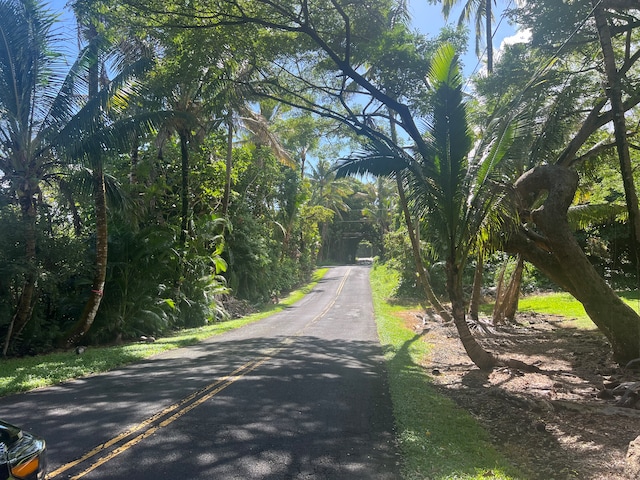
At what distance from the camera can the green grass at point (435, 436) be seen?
445 centimetres

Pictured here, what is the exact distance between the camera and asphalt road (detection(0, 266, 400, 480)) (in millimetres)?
4398

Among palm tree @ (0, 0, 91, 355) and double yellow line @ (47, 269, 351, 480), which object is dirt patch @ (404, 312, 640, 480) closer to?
double yellow line @ (47, 269, 351, 480)

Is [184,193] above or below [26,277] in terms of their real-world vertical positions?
above

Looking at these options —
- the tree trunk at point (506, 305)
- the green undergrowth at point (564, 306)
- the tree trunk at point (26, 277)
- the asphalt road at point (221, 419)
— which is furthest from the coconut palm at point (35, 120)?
the green undergrowth at point (564, 306)

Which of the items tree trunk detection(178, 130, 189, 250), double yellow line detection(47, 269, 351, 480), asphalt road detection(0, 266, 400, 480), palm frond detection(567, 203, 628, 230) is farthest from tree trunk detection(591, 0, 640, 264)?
tree trunk detection(178, 130, 189, 250)

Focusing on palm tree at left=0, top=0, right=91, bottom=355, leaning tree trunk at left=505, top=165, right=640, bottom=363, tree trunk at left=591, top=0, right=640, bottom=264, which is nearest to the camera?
tree trunk at left=591, top=0, right=640, bottom=264

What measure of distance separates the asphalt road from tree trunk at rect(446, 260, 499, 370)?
5.90ft

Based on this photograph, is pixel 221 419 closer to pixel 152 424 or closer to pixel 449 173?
pixel 152 424

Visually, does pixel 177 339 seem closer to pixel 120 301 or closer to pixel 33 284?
pixel 120 301

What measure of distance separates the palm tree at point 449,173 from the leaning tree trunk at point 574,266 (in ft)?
3.51

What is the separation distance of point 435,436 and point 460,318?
3.71m

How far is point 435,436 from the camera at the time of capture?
5492mm

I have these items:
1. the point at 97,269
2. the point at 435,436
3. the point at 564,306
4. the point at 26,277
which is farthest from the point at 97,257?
the point at 564,306

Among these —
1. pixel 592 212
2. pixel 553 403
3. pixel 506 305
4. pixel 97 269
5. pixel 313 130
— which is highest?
pixel 313 130
